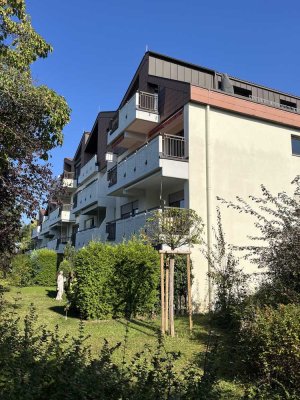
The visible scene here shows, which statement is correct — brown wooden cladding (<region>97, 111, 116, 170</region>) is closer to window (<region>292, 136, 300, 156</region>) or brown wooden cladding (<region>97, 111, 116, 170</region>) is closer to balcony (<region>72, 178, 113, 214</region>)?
balcony (<region>72, 178, 113, 214</region>)

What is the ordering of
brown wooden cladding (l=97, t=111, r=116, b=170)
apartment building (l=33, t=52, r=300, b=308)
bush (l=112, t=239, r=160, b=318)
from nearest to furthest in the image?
1. bush (l=112, t=239, r=160, b=318)
2. apartment building (l=33, t=52, r=300, b=308)
3. brown wooden cladding (l=97, t=111, r=116, b=170)

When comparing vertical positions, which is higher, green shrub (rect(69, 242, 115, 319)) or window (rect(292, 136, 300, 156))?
window (rect(292, 136, 300, 156))

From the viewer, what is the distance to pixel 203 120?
17.1 metres

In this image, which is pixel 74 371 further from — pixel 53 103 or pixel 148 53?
pixel 148 53

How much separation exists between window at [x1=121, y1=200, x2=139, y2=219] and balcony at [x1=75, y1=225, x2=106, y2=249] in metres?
A: 1.83

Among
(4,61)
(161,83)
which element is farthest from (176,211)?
(161,83)

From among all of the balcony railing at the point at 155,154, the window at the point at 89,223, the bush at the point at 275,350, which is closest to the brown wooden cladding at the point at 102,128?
the window at the point at 89,223

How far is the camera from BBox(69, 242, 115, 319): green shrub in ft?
42.7

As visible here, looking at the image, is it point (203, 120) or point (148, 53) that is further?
point (148, 53)

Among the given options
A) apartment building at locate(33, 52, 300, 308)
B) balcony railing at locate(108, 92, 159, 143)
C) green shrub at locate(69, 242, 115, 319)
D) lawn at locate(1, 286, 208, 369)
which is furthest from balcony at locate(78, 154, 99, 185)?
green shrub at locate(69, 242, 115, 319)

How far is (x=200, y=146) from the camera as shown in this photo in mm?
16953

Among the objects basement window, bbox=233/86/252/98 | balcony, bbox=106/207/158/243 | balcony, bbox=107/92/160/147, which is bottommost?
balcony, bbox=106/207/158/243

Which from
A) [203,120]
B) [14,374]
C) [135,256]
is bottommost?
[14,374]

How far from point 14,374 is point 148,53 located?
19.9 metres
